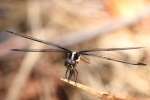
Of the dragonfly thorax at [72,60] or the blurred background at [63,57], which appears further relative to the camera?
the blurred background at [63,57]

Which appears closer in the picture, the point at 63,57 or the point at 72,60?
the point at 72,60

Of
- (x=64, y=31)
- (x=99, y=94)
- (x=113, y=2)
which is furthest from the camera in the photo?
(x=113, y=2)

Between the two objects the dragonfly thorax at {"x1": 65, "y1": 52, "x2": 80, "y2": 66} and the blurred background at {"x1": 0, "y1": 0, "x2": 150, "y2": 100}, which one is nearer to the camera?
the dragonfly thorax at {"x1": 65, "y1": 52, "x2": 80, "y2": 66}

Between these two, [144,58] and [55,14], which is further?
[55,14]

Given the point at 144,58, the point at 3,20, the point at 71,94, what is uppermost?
the point at 3,20

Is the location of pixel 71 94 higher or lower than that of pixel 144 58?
lower

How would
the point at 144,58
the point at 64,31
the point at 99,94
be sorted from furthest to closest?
the point at 64,31 < the point at 144,58 < the point at 99,94

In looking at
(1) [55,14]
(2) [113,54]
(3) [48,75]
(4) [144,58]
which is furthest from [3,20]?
(4) [144,58]

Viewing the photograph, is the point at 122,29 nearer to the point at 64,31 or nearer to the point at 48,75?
the point at 64,31
